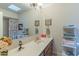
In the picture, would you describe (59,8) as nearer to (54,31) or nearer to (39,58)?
(54,31)

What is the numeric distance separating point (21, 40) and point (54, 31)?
0.40 meters

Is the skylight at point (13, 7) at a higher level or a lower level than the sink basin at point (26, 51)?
higher

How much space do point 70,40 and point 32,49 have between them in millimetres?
445

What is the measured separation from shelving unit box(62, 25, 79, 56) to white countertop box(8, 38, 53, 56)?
0.19 m

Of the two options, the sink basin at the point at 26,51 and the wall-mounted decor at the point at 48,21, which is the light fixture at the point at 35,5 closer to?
the wall-mounted decor at the point at 48,21

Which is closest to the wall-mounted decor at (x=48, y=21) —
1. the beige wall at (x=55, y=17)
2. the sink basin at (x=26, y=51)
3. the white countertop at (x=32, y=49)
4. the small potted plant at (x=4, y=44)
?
the beige wall at (x=55, y=17)

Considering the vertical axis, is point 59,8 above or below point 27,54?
above

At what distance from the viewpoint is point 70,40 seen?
64.8 inches

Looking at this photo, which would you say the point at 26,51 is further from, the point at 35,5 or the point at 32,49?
the point at 35,5

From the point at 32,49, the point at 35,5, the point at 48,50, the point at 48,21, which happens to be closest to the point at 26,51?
the point at 32,49

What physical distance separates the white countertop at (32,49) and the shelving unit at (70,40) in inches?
7.3

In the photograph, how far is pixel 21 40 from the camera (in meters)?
1.64

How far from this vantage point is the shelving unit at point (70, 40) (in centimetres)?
163

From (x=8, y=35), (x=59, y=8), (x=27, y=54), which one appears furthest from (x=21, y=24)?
(x=59, y=8)
